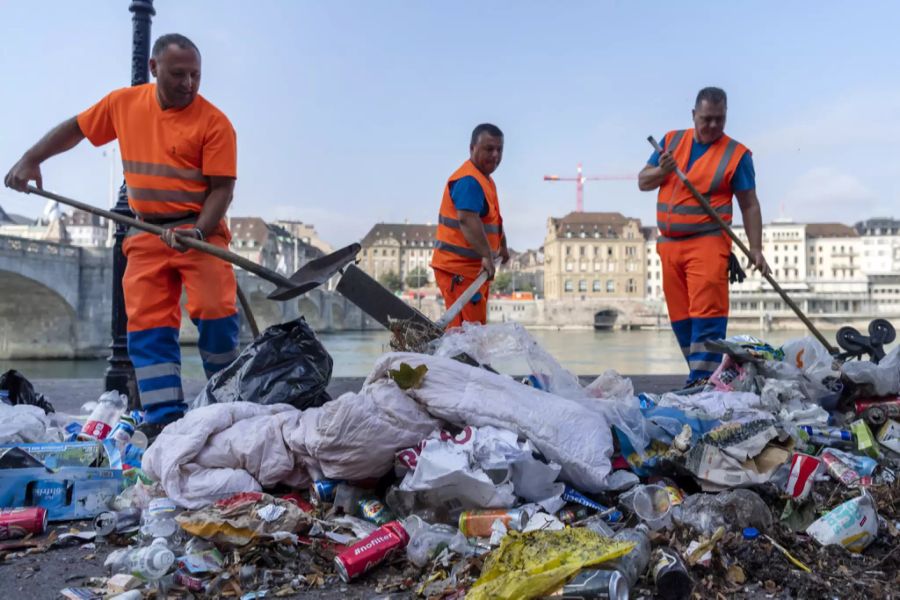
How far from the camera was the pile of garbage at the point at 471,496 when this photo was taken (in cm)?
163

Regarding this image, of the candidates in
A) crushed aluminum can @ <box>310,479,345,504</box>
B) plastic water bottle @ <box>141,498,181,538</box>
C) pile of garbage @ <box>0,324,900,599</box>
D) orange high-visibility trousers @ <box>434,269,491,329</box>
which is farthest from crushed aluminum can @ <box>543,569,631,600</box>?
orange high-visibility trousers @ <box>434,269,491,329</box>

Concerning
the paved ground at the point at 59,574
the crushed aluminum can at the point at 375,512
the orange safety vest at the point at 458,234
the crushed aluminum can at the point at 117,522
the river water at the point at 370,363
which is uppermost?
the orange safety vest at the point at 458,234

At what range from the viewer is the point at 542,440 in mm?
2180

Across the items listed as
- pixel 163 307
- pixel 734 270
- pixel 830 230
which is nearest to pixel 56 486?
pixel 163 307

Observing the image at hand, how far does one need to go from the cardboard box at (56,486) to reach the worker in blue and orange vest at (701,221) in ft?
9.49

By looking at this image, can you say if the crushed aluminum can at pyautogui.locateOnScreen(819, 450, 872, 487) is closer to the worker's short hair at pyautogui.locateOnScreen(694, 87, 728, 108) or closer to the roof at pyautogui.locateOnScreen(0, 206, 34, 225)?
the worker's short hair at pyautogui.locateOnScreen(694, 87, 728, 108)

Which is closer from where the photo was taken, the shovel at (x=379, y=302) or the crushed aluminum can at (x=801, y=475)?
the crushed aluminum can at (x=801, y=475)

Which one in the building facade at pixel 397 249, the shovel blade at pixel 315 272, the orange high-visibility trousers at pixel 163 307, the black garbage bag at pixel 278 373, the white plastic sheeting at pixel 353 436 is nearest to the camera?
the white plastic sheeting at pixel 353 436

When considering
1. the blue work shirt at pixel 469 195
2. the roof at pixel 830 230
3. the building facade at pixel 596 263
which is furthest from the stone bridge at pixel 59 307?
the roof at pixel 830 230

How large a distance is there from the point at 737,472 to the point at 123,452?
89.1 inches

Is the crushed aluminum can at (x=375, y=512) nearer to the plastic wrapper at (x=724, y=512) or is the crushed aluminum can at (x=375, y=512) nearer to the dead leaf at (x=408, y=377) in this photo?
the dead leaf at (x=408, y=377)

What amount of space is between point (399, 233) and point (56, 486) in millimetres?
94643

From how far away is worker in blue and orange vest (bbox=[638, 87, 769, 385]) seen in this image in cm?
375

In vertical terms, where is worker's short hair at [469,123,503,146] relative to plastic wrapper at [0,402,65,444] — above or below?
above
